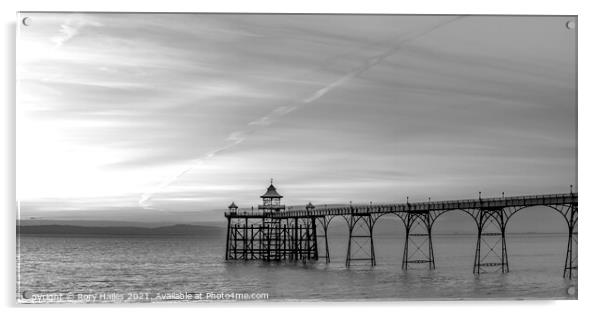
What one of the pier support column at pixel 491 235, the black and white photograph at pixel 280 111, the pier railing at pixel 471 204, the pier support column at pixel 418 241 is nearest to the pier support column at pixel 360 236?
the pier railing at pixel 471 204

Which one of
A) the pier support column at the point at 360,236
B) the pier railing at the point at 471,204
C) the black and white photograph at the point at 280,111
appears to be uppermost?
the black and white photograph at the point at 280,111

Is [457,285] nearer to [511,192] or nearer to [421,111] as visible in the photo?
[511,192]

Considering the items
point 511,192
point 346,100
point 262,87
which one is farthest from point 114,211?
point 511,192

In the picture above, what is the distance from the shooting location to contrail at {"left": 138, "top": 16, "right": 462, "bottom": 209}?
23.3 meters

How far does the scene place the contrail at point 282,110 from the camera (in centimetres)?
2330

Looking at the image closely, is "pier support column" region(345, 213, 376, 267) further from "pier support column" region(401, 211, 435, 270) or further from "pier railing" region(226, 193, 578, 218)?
"pier support column" region(401, 211, 435, 270)

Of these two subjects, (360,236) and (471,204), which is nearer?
(471,204)

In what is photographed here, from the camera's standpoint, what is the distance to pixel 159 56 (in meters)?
23.2

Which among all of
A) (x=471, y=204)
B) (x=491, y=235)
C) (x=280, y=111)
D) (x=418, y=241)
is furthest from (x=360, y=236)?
(x=418, y=241)

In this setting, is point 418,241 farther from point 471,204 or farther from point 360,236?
point 471,204

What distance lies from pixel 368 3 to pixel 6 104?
1084cm

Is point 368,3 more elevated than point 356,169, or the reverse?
point 368,3

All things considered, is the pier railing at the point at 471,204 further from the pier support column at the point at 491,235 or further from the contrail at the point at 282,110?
the contrail at the point at 282,110

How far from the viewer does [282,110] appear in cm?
2495
